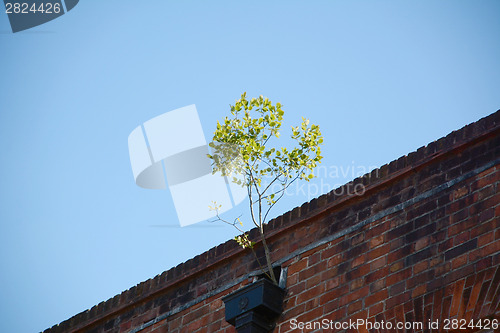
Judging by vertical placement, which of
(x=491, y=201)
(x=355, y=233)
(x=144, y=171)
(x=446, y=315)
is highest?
(x=144, y=171)

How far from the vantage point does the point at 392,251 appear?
6.13m

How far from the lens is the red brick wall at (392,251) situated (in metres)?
5.61

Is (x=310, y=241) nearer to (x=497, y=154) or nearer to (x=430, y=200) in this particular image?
(x=430, y=200)

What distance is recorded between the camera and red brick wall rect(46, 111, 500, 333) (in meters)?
5.61

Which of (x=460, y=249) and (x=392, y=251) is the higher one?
(x=392, y=251)

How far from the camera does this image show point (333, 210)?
6816 millimetres

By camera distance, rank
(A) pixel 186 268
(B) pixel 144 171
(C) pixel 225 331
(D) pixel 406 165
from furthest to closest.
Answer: (B) pixel 144 171
(A) pixel 186 268
(C) pixel 225 331
(D) pixel 406 165

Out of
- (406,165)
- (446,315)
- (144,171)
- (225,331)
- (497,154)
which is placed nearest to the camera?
(446,315)

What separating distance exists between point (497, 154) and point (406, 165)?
79 cm

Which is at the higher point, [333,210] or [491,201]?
[333,210]

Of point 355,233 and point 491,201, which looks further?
point 355,233

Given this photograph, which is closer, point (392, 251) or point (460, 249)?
point (460, 249)

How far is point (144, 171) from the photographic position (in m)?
11.8

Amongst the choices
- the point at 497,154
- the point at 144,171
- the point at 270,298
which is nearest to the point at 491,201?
the point at 497,154
